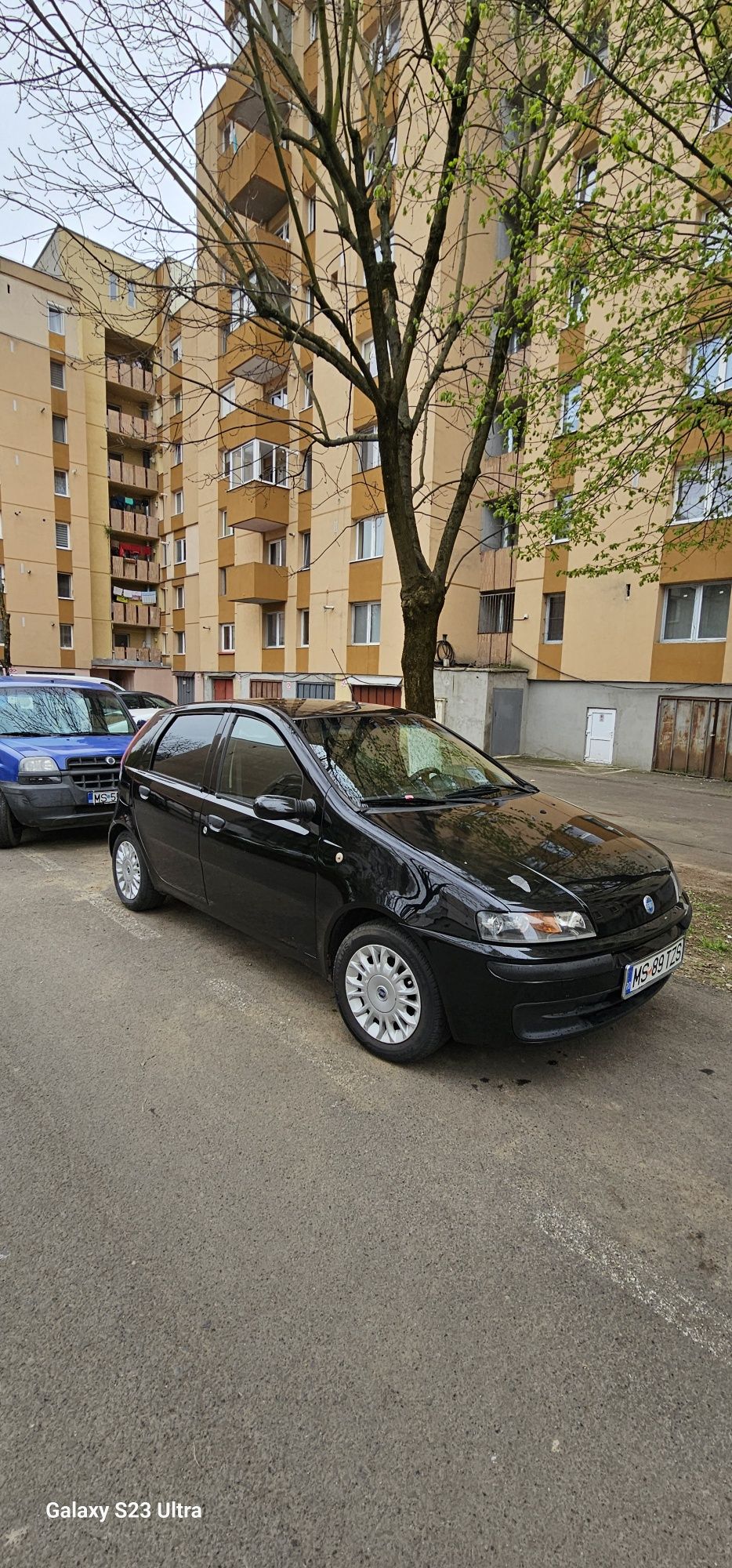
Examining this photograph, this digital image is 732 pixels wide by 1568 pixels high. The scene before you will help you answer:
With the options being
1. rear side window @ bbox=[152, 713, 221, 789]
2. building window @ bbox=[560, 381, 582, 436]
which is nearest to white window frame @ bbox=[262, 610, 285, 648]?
building window @ bbox=[560, 381, 582, 436]

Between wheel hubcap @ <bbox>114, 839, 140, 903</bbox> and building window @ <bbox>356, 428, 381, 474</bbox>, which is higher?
building window @ <bbox>356, 428, 381, 474</bbox>

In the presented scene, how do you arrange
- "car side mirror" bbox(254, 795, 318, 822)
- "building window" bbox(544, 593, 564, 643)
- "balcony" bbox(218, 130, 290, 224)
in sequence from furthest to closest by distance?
1. "balcony" bbox(218, 130, 290, 224)
2. "building window" bbox(544, 593, 564, 643)
3. "car side mirror" bbox(254, 795, 318, 822)

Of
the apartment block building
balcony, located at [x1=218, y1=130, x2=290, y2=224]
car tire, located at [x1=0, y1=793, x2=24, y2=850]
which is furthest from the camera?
balcony, located at [x1=218, y1=130, x2=290, y2=224]

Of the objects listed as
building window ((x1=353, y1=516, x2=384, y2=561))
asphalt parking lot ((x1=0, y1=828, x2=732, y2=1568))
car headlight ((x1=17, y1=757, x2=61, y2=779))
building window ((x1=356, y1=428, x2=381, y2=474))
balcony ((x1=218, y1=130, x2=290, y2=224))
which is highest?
balcony ((x1=218, y1=130, x2=290, y2=224))

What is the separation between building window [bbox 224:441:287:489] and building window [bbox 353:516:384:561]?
3.20 meters

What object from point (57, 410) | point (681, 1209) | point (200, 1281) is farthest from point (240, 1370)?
point (57, 410)

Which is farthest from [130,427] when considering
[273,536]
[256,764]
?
[256,764]

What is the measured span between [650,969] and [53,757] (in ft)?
20.1

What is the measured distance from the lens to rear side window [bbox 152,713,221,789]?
456 cm

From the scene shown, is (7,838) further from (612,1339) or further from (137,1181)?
(612,1339)

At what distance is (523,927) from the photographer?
2842mm

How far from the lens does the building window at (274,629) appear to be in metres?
23.6

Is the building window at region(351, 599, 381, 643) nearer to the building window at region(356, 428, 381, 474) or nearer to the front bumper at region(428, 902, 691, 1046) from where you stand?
the building window at region(356, 428, 381, 474)

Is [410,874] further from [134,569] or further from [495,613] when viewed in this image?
[134,569]
